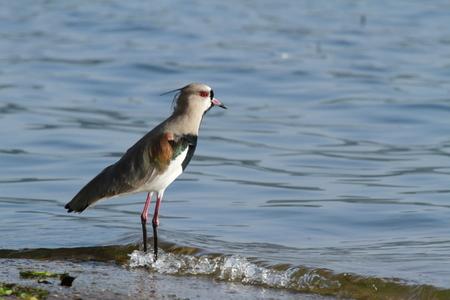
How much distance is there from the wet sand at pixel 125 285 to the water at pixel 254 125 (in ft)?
2.22

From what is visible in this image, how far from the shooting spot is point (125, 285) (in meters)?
8.19

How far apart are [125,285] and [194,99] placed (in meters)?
1.50

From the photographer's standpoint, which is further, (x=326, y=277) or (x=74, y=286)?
(x=326, y=277)

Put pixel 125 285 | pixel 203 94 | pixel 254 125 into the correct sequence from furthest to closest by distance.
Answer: pixel 254 125 < pixel 203 94 < pixel 125 285

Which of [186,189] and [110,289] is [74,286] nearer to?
[110,289]

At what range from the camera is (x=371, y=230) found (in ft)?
34.4

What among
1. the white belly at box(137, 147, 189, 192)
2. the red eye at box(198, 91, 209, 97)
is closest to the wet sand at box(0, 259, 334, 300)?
the white belly at box(137, 147, 189, 192)

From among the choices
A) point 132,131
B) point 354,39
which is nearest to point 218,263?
point 132,131

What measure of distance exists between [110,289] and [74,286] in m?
0.22

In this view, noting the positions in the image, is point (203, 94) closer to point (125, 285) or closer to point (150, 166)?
point (150, 166)

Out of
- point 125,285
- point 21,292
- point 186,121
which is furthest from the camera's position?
point 186,121

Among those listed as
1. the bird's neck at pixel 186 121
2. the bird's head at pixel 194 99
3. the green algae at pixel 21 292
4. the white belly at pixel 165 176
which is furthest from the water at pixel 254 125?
the green algae at pixel 21 292

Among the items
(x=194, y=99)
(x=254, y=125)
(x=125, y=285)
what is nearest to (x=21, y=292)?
(x=125, y=285)

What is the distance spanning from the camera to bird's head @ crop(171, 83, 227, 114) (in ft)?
29.3
